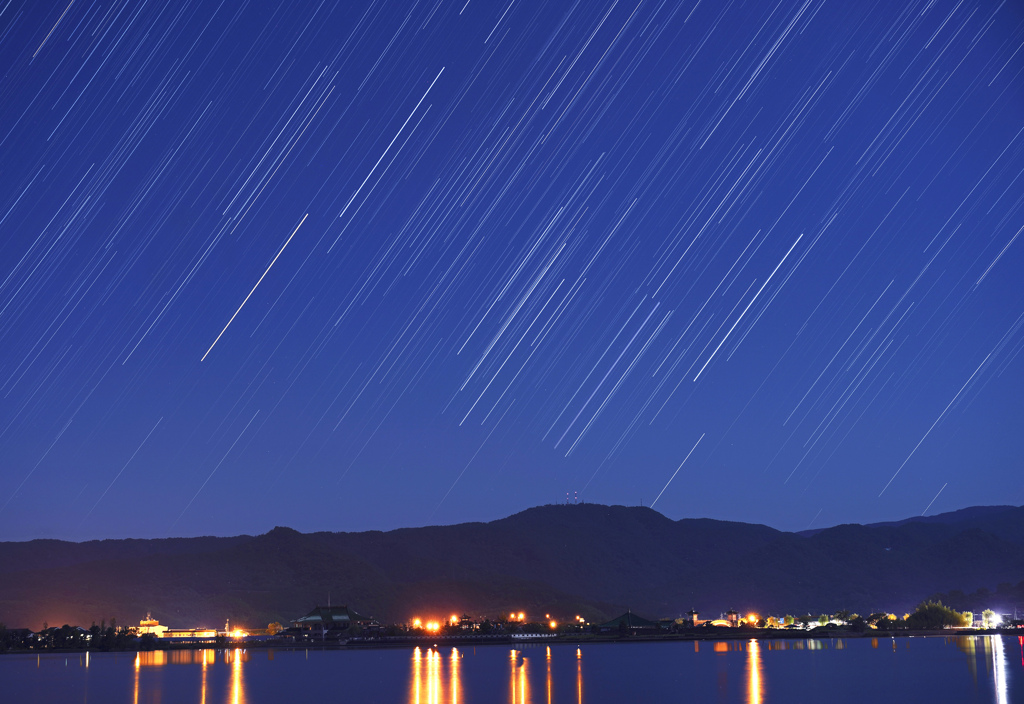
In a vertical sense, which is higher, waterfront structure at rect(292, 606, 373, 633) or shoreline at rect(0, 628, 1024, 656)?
waterfront structure at rect(292, 606, 373, 633)

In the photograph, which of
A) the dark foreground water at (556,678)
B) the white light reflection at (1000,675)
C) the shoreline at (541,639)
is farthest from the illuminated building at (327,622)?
the white light reflection at (1000,675)

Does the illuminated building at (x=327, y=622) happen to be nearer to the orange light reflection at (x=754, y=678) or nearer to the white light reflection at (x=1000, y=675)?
the orange light reflection at (x=754, y=678)

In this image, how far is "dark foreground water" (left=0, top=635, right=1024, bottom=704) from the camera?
217ft

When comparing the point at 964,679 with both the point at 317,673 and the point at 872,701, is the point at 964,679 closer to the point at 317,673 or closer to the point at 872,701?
the point at 872,701

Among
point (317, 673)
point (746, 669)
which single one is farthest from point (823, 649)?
point (317, 673)

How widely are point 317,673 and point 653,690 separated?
40.3 m

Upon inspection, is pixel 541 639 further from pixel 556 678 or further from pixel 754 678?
pixel 754 678

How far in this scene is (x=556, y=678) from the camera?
82.8m

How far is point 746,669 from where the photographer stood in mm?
92000

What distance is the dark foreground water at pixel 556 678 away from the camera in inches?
2606

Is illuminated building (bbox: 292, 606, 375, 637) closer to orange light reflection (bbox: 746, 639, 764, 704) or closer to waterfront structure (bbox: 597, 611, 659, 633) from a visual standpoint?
waterfront structure (bbox: 597, 611, 659, 633)

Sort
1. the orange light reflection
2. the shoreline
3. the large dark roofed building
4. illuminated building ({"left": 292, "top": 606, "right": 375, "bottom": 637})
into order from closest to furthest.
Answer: the orange light reflection, the shoreline, illuminated building ({"left": 292, "top": 606, "right": 375, "bottom": 637}), the large dark roofed building

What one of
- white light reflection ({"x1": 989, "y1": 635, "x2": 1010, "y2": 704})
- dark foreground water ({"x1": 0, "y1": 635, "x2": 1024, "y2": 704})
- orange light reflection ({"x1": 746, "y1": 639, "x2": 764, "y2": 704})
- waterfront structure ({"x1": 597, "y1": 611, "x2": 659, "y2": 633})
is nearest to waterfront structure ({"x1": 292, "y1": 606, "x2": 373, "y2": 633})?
waterfront structure ({"x1": 597, "y1": 611, "x2": 659, "y2": 633})

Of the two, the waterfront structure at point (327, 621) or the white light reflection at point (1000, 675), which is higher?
the waterfront structure at point (327, 621)
